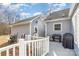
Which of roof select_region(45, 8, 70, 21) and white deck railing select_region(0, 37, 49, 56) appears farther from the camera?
A: roof select_region(45, 8, 70, 21)

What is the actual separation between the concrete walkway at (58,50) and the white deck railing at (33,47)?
0.07 meters

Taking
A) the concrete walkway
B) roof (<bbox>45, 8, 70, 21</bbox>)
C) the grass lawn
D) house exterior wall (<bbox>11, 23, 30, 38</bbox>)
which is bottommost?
the concrete walkway

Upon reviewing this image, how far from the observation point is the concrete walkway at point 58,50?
7.42 feet

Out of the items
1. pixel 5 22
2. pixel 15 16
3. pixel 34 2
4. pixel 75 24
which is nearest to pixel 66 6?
pixel 75 24

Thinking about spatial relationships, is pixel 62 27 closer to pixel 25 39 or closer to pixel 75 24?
pixel 75 24

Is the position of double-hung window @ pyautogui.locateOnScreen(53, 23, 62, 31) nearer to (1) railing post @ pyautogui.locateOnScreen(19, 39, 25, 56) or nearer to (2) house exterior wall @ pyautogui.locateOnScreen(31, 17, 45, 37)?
(2) house exterior wall @ pyautogui.locateOnScreen(31, 17, 45, 37)

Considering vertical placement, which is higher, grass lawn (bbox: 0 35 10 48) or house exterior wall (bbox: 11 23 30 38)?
house exterior wall (bbox: 11 23 30 38)

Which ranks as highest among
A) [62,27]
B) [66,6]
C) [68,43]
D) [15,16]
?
[66,6]

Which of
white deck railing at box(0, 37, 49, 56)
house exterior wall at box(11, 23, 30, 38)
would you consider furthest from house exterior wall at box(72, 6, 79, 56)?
house exterior wall at box(11, 23, 30, 38)

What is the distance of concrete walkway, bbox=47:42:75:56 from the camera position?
2.26 metres

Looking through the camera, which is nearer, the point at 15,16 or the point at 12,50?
the point at 12,50

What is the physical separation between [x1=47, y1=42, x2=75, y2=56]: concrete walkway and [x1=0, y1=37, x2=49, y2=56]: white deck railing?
2.6 inches

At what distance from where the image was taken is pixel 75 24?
88.6 inches

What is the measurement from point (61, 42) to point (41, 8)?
2.12 feet
